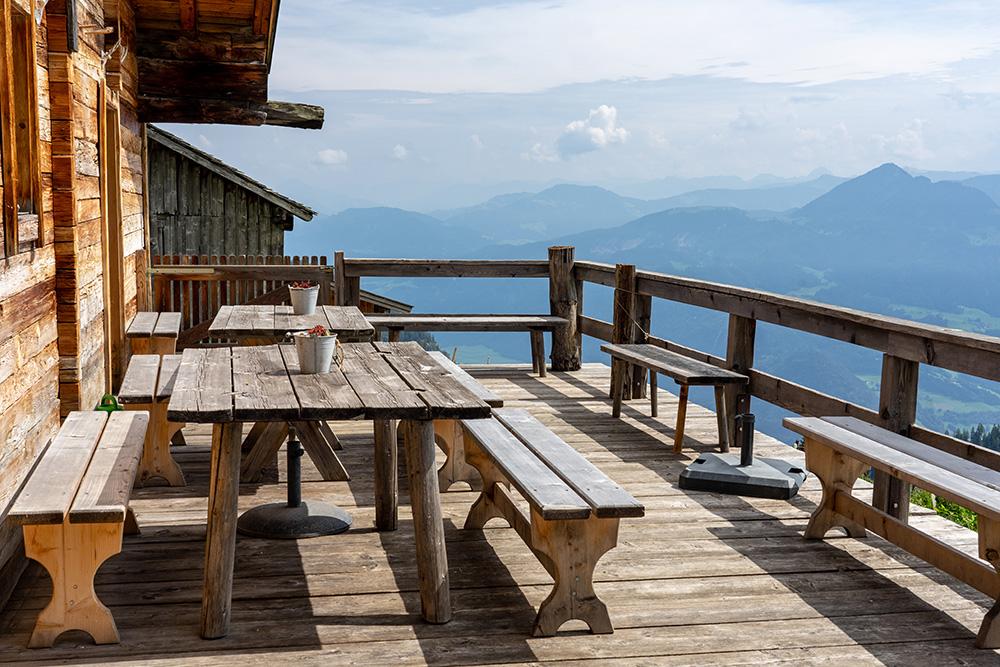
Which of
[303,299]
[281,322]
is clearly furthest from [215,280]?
[281,322]

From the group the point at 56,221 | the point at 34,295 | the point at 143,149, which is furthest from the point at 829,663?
the point at 143,149

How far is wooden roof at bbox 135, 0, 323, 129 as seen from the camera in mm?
7496

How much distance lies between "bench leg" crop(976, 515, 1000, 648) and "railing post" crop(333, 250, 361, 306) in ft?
21.7

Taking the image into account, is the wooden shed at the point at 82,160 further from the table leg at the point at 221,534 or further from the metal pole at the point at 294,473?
the metal pole at the point at 294,473

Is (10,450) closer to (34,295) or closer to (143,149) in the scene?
(34,295)

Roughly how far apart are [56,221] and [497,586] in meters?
2.72

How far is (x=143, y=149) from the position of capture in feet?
29.7

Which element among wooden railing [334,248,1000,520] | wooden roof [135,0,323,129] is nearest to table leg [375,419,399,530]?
wooden railing [334,248,1000,520]

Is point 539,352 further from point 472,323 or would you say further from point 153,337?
point 153,337

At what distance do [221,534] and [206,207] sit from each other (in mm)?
15453

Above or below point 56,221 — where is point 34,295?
below

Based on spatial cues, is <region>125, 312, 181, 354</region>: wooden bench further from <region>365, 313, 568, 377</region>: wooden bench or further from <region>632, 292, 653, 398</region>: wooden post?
<region>632, 292, 653, 398</region>: wooden post

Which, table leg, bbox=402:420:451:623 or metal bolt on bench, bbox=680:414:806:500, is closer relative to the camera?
table leg, bbox=402:420:451:623

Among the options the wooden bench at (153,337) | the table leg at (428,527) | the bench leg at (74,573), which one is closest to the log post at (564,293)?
the wooden bench at (153,337)
